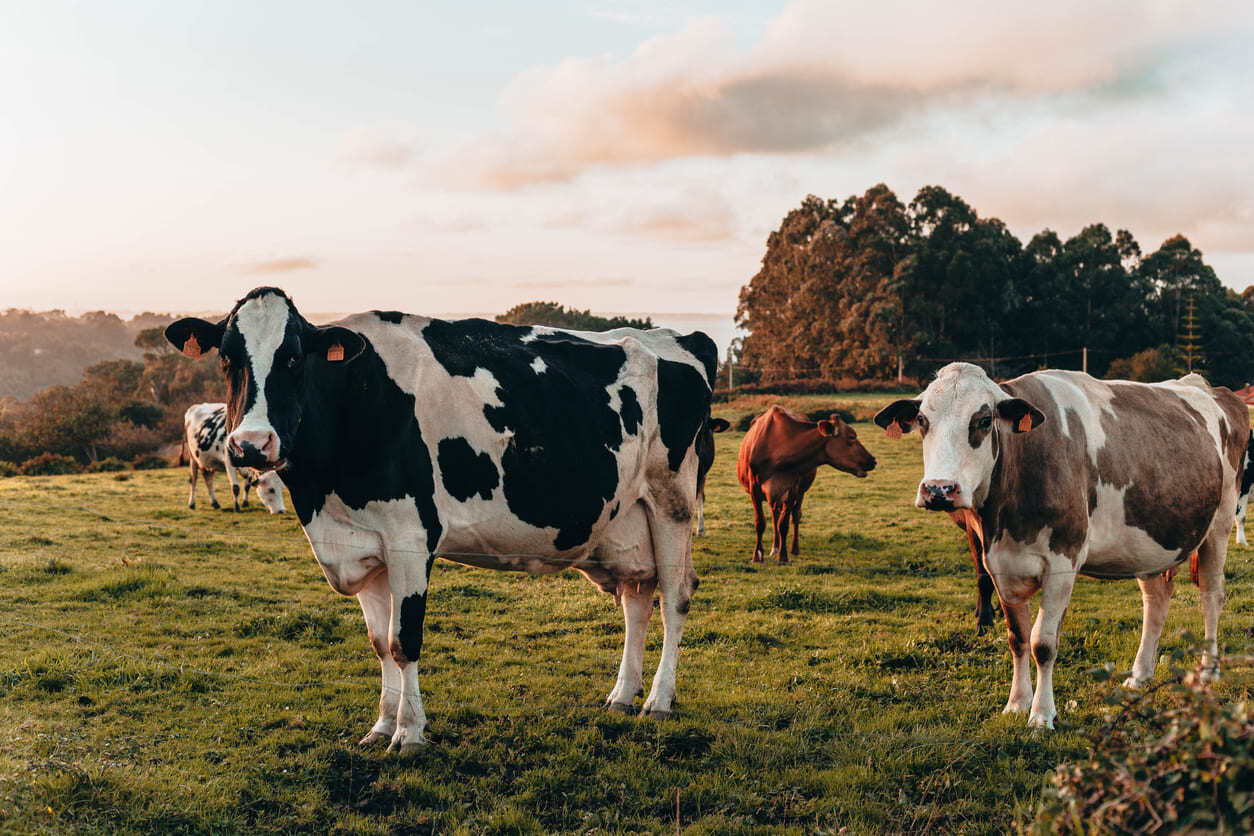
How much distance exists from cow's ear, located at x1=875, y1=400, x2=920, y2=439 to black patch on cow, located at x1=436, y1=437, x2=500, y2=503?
9.64 feet

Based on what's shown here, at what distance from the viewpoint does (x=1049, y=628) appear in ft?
21.2

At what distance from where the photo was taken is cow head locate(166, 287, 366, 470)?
17.0 feet

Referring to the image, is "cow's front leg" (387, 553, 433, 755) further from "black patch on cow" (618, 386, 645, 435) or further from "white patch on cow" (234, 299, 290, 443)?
"black patch on cow" (618, 386, 645, 435)

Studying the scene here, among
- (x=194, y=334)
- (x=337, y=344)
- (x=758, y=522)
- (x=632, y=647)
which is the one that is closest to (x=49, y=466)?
(x=758, y=522)

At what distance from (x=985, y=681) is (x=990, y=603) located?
214 cm

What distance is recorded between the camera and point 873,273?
5681cm

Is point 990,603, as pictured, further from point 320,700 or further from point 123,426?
point 123,426

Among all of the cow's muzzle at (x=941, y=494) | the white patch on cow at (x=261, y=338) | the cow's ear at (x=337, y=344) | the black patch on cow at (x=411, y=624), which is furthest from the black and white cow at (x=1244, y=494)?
Result: the white patch on cow at (x=261, y=338)

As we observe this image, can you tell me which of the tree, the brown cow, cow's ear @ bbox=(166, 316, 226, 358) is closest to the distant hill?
the tree

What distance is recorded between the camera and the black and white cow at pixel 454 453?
5590mm

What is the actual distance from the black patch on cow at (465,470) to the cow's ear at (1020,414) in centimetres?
357

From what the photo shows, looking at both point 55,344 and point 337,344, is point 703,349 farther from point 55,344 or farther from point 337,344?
point 55,344

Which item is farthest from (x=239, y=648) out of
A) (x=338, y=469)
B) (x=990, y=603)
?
(x=990, y=603)

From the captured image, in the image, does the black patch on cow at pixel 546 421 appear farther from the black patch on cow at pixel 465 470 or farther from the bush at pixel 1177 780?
the bush at pixel 1177 780
